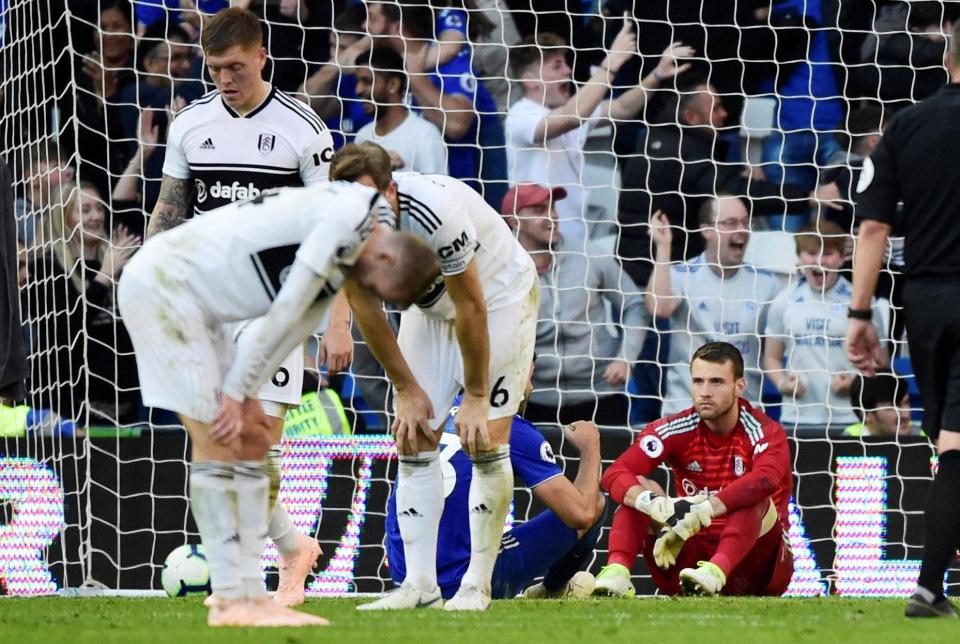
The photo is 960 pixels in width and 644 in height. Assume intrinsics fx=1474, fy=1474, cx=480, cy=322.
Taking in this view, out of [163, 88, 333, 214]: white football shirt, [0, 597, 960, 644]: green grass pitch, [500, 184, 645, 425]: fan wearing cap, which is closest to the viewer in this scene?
[0, 597, 960, 644]: green grass pitch

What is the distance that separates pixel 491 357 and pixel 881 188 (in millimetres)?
1361

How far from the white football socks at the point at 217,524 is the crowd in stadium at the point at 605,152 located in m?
4.59

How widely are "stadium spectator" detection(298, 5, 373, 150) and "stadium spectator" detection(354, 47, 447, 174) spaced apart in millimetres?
51

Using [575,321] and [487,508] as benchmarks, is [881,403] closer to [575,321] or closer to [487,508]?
[575,321]

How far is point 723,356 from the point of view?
21.1 feet

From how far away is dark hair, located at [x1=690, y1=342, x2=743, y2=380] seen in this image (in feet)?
21.0

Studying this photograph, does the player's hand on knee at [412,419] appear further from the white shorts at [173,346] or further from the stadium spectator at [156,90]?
the stadium spectator at [156,90]

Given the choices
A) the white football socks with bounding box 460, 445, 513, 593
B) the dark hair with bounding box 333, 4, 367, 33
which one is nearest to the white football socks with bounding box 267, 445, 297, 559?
the white football socks with bounding box 460, 445, 513, 593

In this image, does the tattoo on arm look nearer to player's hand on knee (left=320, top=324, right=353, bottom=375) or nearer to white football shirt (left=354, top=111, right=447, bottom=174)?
player's hand on knee (left=320, top=324, right=353, bottom=375)

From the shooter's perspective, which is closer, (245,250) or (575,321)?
(245,250)

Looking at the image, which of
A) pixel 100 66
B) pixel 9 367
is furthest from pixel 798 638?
pixel 100 66

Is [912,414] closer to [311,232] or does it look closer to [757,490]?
[757,490]

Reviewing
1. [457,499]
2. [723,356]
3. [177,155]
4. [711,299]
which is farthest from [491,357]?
[711,299]

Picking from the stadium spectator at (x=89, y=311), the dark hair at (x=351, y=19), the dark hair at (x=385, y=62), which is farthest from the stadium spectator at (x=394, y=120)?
the stadium spectator at (x=89, y=311)
